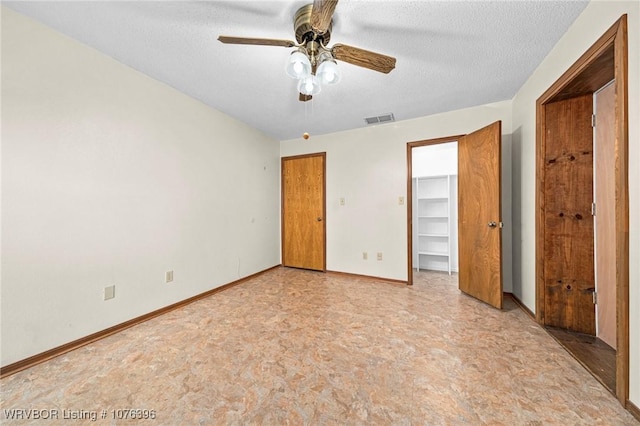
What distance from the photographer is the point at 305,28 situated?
1502 millimetres

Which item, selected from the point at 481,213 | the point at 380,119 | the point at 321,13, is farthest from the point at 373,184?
the point at 321,13

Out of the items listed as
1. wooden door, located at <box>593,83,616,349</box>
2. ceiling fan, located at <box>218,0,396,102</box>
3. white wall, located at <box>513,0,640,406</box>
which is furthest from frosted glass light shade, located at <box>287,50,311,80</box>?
wooden door, located at <box>593,83,616,349</box>

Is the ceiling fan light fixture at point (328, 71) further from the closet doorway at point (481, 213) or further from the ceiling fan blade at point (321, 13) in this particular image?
the closet doorway at point (481, 213)

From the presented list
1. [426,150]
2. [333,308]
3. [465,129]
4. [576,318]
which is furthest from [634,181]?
[426,150]

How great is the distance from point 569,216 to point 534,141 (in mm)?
763

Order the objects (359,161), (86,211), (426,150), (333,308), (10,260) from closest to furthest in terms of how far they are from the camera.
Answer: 1. (10,260)
2. (86,211)
3. (333,308)
4. (359,161)
5. (426,150)

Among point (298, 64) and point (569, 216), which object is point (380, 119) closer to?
point (298, 64)

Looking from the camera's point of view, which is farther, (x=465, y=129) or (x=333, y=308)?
(x=465, y=129)

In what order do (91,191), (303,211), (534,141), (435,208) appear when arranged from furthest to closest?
(435,208), (303,211), (534,141), (91,191)

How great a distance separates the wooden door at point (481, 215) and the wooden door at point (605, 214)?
26.4 inches

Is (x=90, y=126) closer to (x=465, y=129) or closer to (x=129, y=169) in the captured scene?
(x=129, y=169)

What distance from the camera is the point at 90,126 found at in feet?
6.29

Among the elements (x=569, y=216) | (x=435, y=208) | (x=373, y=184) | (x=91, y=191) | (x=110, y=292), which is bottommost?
(x=110, y=292)

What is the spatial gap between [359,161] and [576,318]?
9.57 feet
